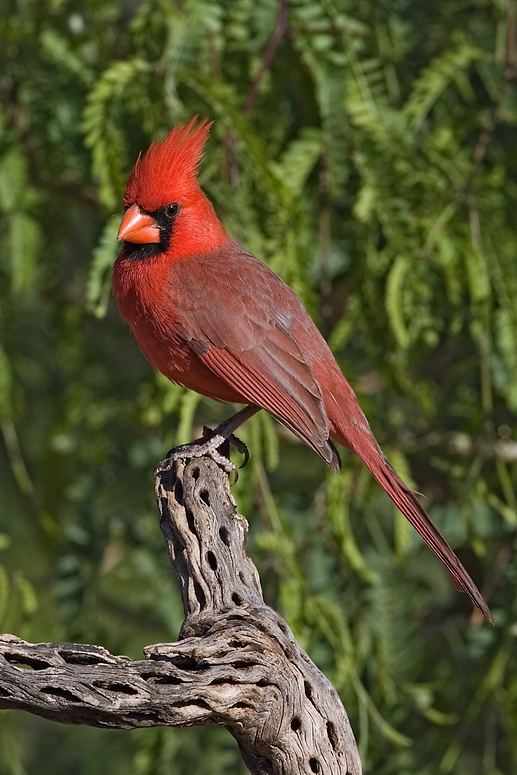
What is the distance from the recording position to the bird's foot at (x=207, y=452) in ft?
9.09

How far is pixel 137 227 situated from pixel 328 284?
0.74 m

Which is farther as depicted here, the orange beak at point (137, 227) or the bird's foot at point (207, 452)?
the orange beak at point (137, 227)

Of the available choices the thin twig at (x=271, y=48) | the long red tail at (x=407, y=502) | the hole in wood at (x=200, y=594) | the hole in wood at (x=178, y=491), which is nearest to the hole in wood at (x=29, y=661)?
the hole in wood at (x=200, y=594)

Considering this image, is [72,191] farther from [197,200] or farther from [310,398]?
[310,398]

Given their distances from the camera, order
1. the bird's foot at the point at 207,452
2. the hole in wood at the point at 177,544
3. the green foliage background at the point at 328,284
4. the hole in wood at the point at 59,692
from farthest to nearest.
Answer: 1. the green foliage background at the point at 328,284
2. the bird's foot at the point at 207,452
3. the hole in wood at the point at 177,544
4. the hole in wood at the point at 59,692

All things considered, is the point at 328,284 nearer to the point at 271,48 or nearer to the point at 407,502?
the point at 271,48

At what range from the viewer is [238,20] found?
3.39m

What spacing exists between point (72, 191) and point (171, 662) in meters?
2.50

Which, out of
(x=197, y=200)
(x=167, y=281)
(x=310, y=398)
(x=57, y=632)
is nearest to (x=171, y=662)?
(x=310, y=398)

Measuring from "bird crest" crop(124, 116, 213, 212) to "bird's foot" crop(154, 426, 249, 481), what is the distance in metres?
0.67

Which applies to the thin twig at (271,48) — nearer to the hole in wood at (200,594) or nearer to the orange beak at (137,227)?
the orange beak at (137,227)

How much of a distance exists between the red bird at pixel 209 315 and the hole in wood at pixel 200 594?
2.40ft

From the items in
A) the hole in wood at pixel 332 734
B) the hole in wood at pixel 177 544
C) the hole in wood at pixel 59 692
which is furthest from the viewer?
the hole in wood at pixel 177 544

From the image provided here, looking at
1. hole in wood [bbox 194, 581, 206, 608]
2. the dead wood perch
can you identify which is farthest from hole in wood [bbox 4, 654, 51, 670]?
hole in wood [bbox 194, 581, 206, 608]
